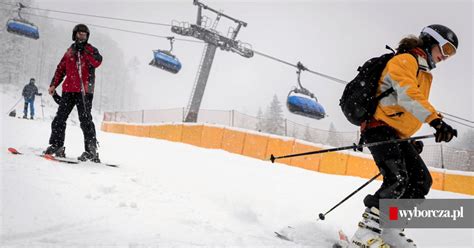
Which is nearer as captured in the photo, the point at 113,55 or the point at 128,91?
the point at 113,55

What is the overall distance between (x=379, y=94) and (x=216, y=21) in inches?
813

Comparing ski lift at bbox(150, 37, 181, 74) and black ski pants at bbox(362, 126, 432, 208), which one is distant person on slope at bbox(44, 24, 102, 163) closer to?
black ski pants at bbox(362, 126, 432, 208)

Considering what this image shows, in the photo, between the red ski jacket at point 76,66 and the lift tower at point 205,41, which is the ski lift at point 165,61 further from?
the red ski jacket at point 76,66

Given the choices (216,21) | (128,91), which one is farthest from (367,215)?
(128,91)

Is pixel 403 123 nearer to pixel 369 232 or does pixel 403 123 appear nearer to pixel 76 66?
pixel 369 232

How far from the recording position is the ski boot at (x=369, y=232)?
102 inches

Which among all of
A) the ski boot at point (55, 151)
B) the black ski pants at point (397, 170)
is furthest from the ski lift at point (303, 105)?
the black ski pants at point (397, 170)

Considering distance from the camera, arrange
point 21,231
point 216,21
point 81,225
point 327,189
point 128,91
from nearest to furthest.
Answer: point 21,231, point 81,225, point 327,189, point 216,21, point 128,91

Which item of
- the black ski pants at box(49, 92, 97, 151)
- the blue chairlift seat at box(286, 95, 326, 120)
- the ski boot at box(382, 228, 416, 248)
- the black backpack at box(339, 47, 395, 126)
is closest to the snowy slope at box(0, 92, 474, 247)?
the ski boot at box(382, 228, 416, 248)

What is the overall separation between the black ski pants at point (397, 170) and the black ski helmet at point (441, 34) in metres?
0.87

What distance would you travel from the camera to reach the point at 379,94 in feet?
9.38

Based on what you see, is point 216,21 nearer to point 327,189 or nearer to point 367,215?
point 327,189

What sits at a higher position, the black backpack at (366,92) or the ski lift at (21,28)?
the ski lift at (21,28)

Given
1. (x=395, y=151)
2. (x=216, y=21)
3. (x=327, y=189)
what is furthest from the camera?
(x=216, y=21)
